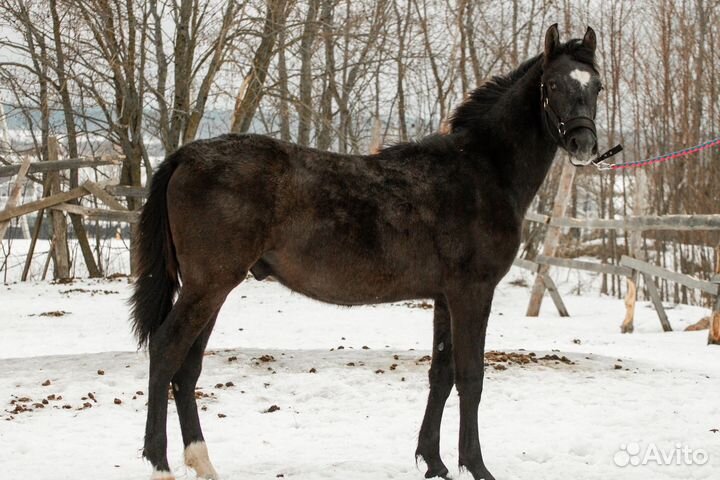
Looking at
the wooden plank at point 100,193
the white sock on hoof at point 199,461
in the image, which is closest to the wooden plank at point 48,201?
the wooden plank at point 100,193

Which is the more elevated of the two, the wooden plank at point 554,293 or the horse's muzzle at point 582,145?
the horse's muzzle at point 582,145

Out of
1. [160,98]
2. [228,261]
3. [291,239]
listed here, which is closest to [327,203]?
[291,239]

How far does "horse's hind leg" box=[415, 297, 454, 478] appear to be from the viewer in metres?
4.10

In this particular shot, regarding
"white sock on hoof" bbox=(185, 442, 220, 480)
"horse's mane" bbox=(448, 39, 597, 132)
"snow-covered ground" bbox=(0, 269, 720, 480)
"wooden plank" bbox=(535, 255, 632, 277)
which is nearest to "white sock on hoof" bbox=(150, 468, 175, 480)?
"white sock on hoof" bbox=(185, 442, 220, 480)

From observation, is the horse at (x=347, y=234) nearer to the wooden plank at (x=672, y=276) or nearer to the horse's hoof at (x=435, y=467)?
the horse's hoof at (x=435, y=467)

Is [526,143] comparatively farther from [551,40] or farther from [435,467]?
[435,467]

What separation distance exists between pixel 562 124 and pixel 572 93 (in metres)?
0.17

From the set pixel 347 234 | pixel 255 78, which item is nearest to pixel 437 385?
pixel 347 234

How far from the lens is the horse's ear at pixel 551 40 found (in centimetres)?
401

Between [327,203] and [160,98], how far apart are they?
435 inches

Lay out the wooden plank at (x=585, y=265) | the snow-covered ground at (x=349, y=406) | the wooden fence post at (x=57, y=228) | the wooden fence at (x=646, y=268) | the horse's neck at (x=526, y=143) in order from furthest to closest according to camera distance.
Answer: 1. the wooden fence post at (x=57, y=228)
2. the wooden plank at (x=585, y=265)
3. the wooden fence at (x=646, y=268)
4. the snow-covered ground at (x=349, y=406)
5. the horse's neck at (x=526, y=143)

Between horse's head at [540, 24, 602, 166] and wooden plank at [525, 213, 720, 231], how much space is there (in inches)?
186

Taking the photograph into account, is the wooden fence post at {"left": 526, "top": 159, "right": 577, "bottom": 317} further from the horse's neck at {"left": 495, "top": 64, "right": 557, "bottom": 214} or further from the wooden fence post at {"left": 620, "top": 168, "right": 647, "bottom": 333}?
the horse's neck at {"left": 495, "top": 64, "right": 557, "bottom": 214}

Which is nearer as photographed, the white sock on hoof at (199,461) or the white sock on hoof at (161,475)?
the white sock on hoof at (161,475)
